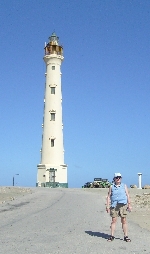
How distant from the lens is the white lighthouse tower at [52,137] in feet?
167

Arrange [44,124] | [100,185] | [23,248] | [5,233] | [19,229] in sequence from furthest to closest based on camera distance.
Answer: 1. [44,124]
2. [100,185]
3. [19,229]
4. [5,233]
5. [23,248]

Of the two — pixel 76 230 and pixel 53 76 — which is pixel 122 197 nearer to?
pixel 76 230

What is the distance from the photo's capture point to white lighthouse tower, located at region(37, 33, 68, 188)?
50.8 m

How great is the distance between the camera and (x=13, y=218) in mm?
13672

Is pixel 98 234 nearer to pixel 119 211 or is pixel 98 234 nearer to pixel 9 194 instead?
pixel 119 211

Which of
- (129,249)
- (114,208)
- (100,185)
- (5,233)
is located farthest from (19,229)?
(100,185)

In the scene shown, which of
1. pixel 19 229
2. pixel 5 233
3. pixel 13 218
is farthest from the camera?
pixel 13 218

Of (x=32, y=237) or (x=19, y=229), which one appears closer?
(x=32, y=237)

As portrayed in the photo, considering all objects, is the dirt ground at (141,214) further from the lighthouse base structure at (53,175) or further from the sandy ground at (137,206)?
the lighthouse base structure at (53,175)

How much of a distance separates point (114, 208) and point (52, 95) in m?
43.9

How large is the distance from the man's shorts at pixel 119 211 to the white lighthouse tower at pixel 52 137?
41040 mm

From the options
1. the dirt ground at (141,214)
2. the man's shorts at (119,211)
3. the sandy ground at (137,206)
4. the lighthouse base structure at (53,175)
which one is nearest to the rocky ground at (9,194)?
the sandy ground at (137,206)

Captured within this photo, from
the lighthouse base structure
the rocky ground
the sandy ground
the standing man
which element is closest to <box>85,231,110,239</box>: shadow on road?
the standing man

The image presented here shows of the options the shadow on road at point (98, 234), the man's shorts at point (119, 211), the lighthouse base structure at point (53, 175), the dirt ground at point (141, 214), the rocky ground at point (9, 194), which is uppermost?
the lighthouse base structure at point (53, 175)
